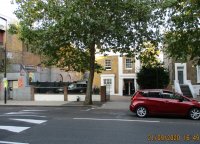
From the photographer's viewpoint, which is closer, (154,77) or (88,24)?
(88,24)

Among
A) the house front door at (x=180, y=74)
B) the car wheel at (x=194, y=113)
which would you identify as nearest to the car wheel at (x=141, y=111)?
the car wheel at (x=194, y=113)

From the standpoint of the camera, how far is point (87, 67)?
32500 mm

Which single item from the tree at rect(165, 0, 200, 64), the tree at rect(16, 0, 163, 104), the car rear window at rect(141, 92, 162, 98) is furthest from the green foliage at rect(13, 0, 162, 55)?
the car rear window at rect(141, 92, 162, 98)

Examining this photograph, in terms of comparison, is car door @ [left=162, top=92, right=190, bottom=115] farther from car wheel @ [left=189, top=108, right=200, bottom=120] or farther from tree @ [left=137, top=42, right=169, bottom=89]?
tree @ [left=137, top=42, right=169, bottom=89]

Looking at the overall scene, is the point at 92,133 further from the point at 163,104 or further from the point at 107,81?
the point at 107,81

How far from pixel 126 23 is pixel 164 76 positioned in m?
13.0

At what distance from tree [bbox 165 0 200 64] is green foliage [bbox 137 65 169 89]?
14.1 m

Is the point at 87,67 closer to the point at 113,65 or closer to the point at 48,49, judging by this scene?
the point at 48,49

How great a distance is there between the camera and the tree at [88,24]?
2611 centimetres

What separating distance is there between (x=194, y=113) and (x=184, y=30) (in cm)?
618

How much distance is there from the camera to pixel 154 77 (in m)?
39.1

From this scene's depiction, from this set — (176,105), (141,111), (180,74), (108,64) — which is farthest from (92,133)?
(108,64)

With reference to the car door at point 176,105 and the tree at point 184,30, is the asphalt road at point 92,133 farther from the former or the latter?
the tree at point 184,30

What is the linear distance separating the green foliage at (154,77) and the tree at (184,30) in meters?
14.1
